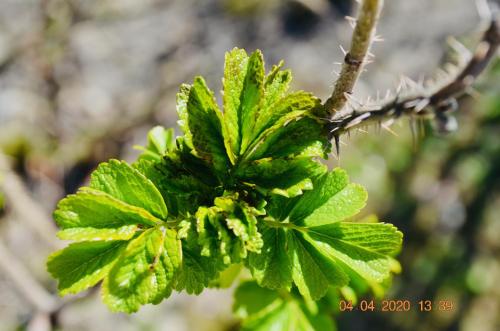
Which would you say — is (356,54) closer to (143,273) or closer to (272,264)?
(272,264)

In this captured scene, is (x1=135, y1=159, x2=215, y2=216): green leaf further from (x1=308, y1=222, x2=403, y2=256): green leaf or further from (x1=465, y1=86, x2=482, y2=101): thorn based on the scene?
(x1=465, y1=86, x2=482, y2=101): thorn

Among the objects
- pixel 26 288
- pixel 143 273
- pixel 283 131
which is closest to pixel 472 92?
pixel 283 131

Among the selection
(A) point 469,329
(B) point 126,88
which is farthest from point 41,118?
(A) point 469,329

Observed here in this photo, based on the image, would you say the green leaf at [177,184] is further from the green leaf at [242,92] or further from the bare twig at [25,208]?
the bare twig at [25,208]

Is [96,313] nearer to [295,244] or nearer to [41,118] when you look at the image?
[41,118]

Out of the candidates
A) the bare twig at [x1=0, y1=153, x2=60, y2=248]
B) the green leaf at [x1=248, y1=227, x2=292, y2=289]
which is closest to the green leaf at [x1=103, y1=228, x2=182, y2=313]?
the green leaf at [x1=248, y1=227, x2=292, y2=289]

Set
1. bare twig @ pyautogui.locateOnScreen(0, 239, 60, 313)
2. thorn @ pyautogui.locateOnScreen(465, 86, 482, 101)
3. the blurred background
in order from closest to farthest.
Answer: thorn @ pyautogui.locateOnScreen(465, 86, 482, 101)
bare twig @ pyautogui.locateOnScreen(0, 239, 60, 313)
the blurred background
